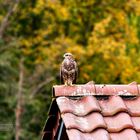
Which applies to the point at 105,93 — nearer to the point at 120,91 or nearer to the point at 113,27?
the point at 120,91

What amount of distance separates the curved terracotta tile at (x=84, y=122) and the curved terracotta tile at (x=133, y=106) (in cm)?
23

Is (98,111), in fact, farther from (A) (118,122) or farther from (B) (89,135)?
(B) (89,135)

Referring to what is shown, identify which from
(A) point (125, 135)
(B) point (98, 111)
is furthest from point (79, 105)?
(A) point (125, 135)

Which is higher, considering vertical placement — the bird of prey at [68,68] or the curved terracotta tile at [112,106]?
the bird of prey at [68,68]

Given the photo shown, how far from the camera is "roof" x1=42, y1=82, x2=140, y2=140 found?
16.5 ft

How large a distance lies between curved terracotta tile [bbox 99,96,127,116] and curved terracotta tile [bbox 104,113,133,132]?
0.04 metres

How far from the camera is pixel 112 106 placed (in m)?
5.32

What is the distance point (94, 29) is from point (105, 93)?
2491 cm

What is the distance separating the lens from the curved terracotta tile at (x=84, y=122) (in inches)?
199

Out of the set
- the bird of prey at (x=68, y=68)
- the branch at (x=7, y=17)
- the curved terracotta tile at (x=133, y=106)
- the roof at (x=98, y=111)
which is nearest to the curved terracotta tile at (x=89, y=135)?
the roof at (x=98, y=111)

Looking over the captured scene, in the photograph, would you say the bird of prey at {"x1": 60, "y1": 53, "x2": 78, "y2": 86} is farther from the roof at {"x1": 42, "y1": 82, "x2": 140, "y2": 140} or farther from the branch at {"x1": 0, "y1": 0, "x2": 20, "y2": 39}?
the branch at {"x1": 0, "y1": 0, "x2": 20, "y2": 39}

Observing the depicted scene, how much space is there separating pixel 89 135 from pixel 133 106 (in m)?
0.48

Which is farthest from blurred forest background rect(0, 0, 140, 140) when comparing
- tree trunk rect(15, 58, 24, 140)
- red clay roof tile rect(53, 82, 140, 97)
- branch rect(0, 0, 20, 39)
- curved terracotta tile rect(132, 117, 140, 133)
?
curved terracotta tile rect(132, 117, 140, 133)

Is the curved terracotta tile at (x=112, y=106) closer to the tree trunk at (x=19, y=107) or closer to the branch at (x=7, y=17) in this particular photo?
the tree trunk at (x=19, y=107)
